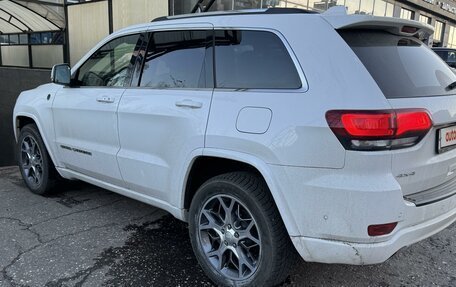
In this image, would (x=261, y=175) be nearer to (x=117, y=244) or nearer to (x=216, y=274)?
(x=216, y=274)

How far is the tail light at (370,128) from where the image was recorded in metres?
2.28

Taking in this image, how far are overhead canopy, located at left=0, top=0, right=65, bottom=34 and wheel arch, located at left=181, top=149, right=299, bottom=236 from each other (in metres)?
12.1

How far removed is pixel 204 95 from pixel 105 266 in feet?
4.94

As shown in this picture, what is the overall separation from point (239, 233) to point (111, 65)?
2.04 m

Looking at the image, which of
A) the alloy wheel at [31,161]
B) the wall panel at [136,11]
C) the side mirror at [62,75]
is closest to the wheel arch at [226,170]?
the side mirror at [62,75]

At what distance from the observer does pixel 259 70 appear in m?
2.77

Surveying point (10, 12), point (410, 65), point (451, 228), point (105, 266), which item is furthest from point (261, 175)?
point (10, 12)

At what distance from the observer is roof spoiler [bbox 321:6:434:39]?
2549 mm

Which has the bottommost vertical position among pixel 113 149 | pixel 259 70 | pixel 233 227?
pixel 233 227

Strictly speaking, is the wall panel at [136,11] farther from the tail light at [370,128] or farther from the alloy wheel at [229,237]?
the tail light at [370,128]

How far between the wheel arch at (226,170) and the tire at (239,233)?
0.32 ft

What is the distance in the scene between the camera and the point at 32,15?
14.5m

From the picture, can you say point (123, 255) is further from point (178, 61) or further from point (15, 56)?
point (15, 56)

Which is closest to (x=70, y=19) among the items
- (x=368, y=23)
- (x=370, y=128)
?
(x=368, y=23)
